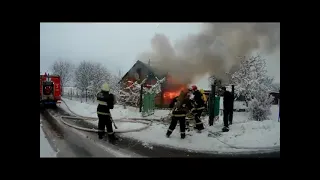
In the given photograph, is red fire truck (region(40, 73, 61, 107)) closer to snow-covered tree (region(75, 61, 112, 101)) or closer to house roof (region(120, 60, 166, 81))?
snow-covered tree (region(75, 61, 112, 101))

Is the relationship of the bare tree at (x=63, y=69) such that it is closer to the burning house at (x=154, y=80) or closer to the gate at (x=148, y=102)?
the burning house at (x=154, y=80)

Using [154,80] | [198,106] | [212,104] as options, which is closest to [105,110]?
[154,80]

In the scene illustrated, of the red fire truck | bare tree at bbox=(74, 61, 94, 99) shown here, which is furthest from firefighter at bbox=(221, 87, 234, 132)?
the red fire truck

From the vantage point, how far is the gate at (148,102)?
134 inches

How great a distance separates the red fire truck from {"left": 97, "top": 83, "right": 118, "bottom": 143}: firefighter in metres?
0.43

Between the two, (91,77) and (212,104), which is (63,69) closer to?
(91,77)

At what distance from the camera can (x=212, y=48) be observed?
132 inches

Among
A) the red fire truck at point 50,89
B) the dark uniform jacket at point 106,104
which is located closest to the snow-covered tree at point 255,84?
the dark uniform jacket at point 106,104

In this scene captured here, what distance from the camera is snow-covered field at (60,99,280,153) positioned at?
334cm

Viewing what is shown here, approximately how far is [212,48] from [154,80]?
67cm
